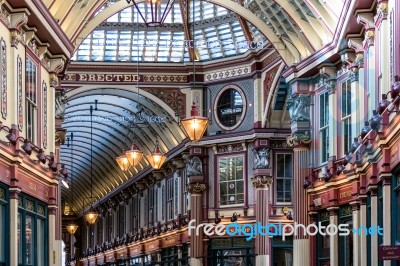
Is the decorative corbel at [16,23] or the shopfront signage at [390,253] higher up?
the decorative corbel at [16,23]

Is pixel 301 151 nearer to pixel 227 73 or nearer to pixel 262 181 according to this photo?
pixel 262 181

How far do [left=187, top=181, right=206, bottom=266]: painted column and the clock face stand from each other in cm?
224

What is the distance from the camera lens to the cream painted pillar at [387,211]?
24000mm

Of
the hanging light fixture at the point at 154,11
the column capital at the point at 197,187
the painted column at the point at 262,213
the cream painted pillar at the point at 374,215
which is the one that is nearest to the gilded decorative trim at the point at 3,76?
the hanging light fixture at the point at 154,11

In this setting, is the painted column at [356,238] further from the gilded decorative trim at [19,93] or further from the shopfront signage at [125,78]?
the shopfront signage at [125,78]

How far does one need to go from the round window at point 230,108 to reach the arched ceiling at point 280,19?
306 inches

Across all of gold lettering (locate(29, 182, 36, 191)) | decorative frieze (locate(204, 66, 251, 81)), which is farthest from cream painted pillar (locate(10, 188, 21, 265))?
decorative frieze (locate(204, 66, 251, 81))

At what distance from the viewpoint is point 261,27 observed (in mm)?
38250

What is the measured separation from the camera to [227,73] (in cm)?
4741

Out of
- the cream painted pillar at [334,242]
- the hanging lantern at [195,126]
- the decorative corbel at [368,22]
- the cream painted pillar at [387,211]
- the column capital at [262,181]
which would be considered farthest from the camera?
the column capital at [262,181]

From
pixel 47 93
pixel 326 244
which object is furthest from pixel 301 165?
pixel 47 93

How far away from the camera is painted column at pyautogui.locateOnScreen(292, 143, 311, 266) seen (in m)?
34.2

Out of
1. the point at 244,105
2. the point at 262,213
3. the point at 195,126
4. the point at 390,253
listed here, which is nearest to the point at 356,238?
the point at 195,126

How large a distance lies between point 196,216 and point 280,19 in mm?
12906
